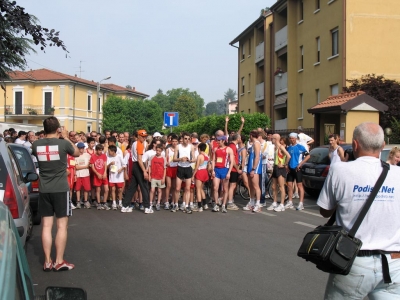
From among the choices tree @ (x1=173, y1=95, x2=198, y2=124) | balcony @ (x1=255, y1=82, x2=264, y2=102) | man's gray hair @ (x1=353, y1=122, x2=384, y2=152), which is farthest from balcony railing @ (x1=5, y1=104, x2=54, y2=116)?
man's gray hair @ (x1=353, y1=122, x2=384, y2=152)

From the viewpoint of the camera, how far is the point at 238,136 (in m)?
14.3

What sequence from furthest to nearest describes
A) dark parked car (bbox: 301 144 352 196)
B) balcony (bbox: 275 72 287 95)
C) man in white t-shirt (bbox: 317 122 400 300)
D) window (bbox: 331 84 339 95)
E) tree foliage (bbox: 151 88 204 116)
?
1. tree foliage (bbox: 151 88 204 116)
2. balcony (bbox: 275 72 287 95)
3. window (bbox: 331 84 339 95)
4. dark parked car (bbox: 301 144 352 196)
5. man in white t-shirt (bbox: 317 122 400 300)

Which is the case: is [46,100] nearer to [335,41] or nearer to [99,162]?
[335,41]

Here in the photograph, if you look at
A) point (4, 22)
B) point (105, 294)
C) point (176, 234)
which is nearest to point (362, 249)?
point (105, 294)

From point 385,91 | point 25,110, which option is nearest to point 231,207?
point 385,91

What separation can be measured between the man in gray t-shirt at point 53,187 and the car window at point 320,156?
9706 mm

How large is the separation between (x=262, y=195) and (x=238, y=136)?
1.72 metres

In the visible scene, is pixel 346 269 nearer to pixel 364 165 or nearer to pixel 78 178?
pixel 364 165

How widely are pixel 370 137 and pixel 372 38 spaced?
26039mm

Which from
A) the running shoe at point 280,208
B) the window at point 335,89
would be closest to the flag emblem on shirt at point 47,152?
the running shoe at point 280,208

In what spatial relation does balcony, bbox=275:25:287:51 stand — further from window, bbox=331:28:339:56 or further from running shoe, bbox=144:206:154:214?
running shoe, bbox=144:206:154:214

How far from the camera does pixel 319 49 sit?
31.3m

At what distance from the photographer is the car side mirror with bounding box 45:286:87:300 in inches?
95.7

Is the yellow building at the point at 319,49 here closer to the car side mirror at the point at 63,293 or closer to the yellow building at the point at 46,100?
the car side mirror at the point at 63,293
